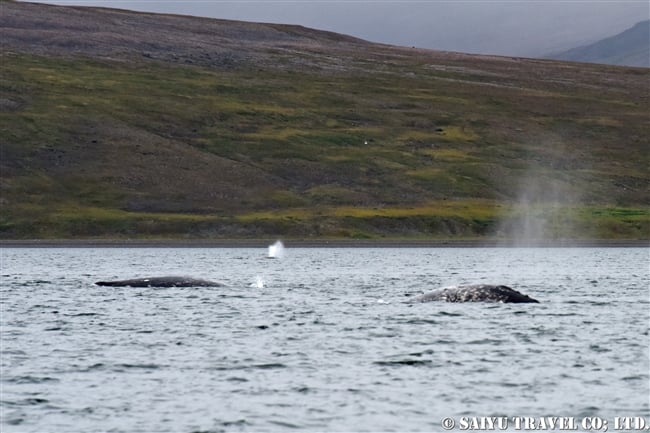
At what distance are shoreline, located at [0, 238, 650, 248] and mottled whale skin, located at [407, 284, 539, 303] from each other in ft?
312

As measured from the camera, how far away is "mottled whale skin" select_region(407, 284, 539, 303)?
60062 mm

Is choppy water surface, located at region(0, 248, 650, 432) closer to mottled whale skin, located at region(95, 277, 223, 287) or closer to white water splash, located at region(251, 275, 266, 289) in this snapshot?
white water splash, located at region(251, 275, 266, 289)

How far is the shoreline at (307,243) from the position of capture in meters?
155

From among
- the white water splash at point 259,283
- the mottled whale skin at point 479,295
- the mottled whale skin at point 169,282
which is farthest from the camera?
the white water splash at point 259,283

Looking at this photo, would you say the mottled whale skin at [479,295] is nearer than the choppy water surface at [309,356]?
No

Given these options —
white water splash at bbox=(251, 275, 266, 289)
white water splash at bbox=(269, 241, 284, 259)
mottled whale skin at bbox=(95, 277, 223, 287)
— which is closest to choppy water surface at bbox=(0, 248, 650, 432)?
white water splash at bbox=(251, 275, 266, 289)

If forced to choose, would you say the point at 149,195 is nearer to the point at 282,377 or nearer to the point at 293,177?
the point at 293,177

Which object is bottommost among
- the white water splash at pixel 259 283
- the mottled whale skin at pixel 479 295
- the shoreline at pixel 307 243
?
the shoreline at pixel 307 243

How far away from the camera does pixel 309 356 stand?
4028cm

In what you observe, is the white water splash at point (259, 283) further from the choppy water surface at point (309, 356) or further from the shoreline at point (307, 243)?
the shoreline at point (307, 243)

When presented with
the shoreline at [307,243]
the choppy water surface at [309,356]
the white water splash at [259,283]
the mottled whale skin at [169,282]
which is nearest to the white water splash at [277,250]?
the shoreline at [307,243]

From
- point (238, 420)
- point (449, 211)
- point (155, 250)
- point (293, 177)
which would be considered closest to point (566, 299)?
point (238, 420)

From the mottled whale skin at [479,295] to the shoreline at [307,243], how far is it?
312 feet

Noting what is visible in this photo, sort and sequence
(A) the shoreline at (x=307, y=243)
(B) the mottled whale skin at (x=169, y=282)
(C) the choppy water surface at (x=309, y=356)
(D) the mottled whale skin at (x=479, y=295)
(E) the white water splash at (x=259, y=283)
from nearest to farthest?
(C) the choppy water surface at (x=309, y=356) → (D) the mottled whale skin at (x=479, y=295) → (B) the mottled whale skin at (x=169, y=282) → (E) the white water splash at (x=259, y=283) → (A) the shoreline at (x=307, y=243)
